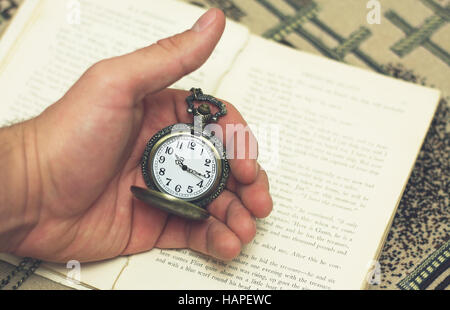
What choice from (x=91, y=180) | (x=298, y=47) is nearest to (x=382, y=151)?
(x=298, y=47)

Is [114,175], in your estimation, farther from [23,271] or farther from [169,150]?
[23,271]

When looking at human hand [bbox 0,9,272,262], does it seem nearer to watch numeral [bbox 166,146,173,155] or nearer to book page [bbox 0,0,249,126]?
watch numeral [bbox 166,146,173,155]

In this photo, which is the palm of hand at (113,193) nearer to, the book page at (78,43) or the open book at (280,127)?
the open book at (280,127)

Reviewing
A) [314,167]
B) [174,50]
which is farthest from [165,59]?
[314,167]

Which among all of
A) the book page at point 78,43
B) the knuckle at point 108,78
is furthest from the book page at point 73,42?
the knuckle at point 108,78

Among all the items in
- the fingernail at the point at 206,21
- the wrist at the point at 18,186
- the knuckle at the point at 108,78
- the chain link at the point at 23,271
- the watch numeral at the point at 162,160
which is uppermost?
the fingernail at the point at 206,21

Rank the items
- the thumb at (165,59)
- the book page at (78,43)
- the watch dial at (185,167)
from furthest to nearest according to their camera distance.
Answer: the book page at (78,43) → the watch dial at (185,167) → the thumb at (165,59)
